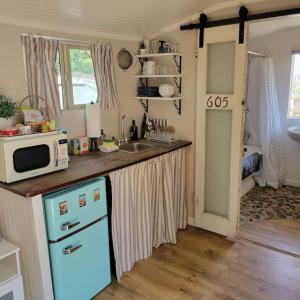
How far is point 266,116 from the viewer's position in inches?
166

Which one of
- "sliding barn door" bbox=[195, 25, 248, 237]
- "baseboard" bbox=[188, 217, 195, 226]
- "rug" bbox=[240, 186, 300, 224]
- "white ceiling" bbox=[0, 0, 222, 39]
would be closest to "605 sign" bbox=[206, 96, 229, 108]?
"sliding barn door" bbox=[195, 25, 248, 237]

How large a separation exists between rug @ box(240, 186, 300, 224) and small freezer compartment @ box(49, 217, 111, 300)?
5.76 feet

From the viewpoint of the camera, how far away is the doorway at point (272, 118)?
3967 millimetres

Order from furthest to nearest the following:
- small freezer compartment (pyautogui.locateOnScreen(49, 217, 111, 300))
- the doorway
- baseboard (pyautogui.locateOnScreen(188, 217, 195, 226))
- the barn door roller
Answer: the doorway
baseboard (pyautogui.locateOnScreen(188, 217, 195, 226))
the barn door roller
small freezer compartment (pyautogui.locateOnScreen(49, 217, 111, 300))

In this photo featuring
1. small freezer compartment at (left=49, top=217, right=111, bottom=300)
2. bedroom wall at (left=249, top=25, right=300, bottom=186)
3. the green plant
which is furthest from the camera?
bedroom wall at (left=249, top=25, right=300, bottom=186)

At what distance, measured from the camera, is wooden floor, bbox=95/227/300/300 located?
222 centimetres

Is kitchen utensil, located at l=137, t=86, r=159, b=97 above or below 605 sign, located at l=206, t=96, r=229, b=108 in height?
above

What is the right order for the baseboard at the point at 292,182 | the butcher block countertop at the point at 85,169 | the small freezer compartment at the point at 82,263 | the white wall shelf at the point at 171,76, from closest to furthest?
the butcher block countertop at the point at 85,169 → the small freezer compartment at the point at 82,263 → the white wall shelf at the point at 171,76 → the baseboard at the point at 292,182

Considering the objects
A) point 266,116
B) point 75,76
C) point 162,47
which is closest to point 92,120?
point 75,76

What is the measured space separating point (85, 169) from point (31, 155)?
0.39 m

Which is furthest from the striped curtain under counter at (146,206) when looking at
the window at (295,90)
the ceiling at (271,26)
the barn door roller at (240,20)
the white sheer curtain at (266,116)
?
the window at (295,90)

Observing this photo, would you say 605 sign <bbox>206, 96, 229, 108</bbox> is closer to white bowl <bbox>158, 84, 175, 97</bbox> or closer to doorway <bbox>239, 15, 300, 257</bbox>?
white bowl <bbox>158, 84, 175, 97</bbox>

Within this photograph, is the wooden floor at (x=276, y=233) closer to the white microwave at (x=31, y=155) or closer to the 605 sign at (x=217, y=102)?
the 605 sign at (x=217, y=102)

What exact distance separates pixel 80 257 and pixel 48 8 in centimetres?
176
